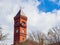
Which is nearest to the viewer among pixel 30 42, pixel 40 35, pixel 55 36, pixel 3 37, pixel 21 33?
pixel 3 37

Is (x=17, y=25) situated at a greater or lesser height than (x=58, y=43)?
greater

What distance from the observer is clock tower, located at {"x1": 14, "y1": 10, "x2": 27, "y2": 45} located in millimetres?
53406

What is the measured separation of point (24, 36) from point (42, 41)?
11.0 m

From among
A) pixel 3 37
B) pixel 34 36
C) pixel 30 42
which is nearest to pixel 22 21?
pixel 30 42

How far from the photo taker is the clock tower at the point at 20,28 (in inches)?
2103

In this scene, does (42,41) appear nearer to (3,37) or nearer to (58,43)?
(58,43)

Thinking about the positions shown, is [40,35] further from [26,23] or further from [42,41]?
[26,23]

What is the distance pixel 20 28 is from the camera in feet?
175

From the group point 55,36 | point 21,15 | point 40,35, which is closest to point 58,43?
point 55,36

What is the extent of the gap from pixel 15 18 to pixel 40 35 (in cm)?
1505

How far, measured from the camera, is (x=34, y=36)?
43.9 meters

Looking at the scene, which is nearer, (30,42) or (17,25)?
(30,42)

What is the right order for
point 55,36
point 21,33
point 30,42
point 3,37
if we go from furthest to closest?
1. point 21,33
2. point 30,42
3. point 55,36
4. point 3,37

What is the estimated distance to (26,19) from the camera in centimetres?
5431
